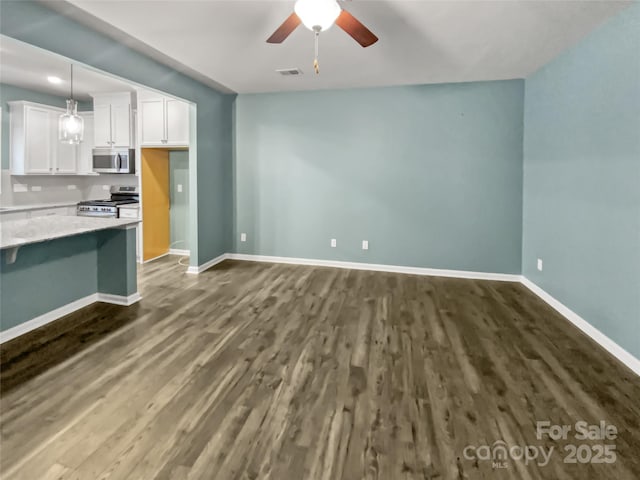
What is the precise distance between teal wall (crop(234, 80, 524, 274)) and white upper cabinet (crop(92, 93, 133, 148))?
168 cm

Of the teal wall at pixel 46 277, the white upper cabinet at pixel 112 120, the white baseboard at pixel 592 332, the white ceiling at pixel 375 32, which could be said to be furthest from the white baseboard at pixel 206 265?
the white baseboard at pixel 592 332

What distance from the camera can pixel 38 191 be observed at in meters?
6.06

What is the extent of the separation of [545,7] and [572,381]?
2.77 metres

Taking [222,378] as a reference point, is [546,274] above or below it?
above

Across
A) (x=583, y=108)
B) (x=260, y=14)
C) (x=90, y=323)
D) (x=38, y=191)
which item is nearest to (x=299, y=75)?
(x=260, y=14)

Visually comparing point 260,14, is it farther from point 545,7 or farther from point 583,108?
point 583,108

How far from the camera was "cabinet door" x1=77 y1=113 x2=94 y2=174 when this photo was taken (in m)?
6.11

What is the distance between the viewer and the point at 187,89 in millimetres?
4723

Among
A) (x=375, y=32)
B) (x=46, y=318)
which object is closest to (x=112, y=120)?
(x=46, y=318)

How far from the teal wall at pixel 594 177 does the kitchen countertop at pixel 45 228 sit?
4.26 meters

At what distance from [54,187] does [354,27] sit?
6.10 meters

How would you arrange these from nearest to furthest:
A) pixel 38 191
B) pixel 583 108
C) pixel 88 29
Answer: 1. pixel 88 29
2. pixel 583 108
3. pixel 38 191

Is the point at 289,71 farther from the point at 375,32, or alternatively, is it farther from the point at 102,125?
the point at 102,125

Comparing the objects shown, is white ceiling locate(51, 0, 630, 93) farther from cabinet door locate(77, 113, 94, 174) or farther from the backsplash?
the backsplash
